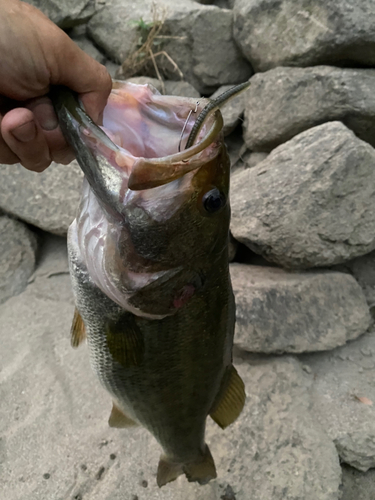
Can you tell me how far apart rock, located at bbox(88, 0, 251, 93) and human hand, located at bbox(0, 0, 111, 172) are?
253cm

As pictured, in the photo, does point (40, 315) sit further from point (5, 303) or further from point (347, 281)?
point (347, 281)

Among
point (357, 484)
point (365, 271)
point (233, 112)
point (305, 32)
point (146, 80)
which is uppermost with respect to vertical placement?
point (305, 32)

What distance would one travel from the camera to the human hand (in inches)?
35.1

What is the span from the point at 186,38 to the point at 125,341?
3006 millimetres

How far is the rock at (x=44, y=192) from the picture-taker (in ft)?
8.99

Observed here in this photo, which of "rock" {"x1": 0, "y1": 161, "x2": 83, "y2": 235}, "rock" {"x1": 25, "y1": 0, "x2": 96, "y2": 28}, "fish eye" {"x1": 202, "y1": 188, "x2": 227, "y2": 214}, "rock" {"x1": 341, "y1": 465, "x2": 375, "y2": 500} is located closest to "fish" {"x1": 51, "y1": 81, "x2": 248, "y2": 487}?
"fish eye" {"x1": 202, "y1": 188, "x2": 227, "y2": 214}

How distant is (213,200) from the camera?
92cm

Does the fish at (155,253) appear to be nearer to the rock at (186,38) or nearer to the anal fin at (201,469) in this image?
the anal fin at (201,469)

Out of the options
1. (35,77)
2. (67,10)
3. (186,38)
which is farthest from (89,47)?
(35,77)

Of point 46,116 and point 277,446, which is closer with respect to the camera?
point 46,116

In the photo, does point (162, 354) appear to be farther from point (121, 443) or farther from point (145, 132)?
point (121, 443)

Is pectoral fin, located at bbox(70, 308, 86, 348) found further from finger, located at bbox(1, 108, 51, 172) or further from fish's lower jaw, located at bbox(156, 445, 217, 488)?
fish's lower jaw, located at bbox(156, 445, 217, 488)

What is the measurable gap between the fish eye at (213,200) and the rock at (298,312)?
50.4 inches

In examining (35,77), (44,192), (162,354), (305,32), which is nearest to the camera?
(35,77)
